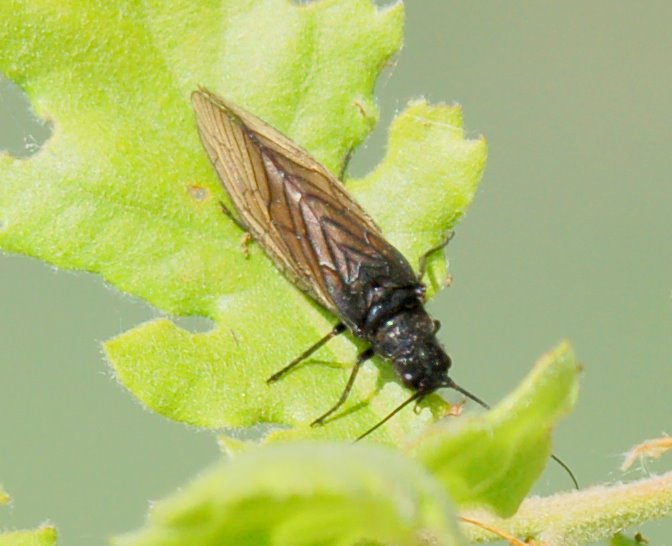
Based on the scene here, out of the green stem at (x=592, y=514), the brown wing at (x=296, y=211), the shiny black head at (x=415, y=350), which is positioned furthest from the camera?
the shiny black head at (x=415, y=350)

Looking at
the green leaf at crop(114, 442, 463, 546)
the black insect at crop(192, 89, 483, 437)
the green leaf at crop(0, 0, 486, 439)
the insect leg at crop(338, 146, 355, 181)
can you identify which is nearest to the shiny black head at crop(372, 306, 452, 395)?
the black insect at crop(192, 89, 483, 437)

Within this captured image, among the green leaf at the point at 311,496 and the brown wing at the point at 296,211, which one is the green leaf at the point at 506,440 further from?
the brown wing at the point at 296,211

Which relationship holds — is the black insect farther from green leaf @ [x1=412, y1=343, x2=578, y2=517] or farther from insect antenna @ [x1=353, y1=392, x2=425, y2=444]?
green leaf @ [x1=412, y1=343, x2=578, y2=517]

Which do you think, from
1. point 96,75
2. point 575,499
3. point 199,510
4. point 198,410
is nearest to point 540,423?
point 199,510

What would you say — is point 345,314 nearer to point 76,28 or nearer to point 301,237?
point 301,237

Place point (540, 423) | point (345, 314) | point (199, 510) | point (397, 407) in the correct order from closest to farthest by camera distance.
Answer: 1. point (199, 510)
2. point (540, 423)
3. point (397, 407)
4. point (345, 314)

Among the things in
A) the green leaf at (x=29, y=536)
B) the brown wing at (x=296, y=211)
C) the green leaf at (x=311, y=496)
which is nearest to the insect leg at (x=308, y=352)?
the brown wing at (x=296, y=211)
